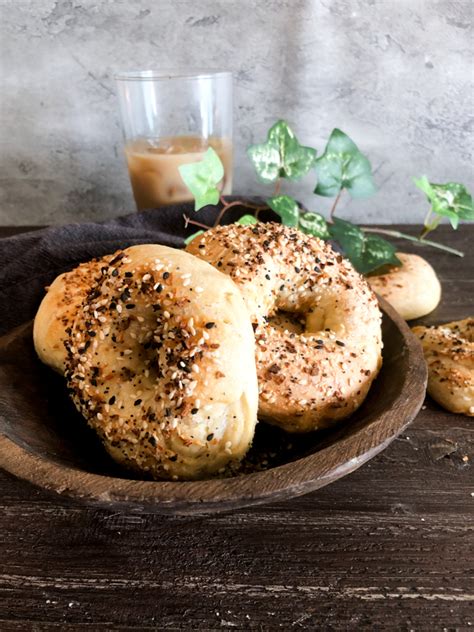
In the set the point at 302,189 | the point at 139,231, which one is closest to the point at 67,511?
the point at 139,231

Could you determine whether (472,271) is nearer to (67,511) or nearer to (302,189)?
(302,189)

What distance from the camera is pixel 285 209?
57.1 inches

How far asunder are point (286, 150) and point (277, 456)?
2.90 feet

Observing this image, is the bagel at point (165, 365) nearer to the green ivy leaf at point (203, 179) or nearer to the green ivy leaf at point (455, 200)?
the green ivy leaf at point (203, 179)

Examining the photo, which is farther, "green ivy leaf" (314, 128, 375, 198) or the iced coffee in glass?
the iced coffee in glass

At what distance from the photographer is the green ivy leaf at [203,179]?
1.35 m

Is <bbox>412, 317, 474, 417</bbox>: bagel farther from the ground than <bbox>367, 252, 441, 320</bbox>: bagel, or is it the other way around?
<bbox>412, 317, 474, 417</bbox>: bagel

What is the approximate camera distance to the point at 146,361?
0.88 metres

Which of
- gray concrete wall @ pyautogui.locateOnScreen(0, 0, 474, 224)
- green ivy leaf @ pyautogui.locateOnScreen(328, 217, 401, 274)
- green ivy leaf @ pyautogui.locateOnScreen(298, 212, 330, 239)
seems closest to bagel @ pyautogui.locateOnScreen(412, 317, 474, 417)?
green ivy leaf @ pyautogui.locateOnScreen(328, 217, 401, 274)

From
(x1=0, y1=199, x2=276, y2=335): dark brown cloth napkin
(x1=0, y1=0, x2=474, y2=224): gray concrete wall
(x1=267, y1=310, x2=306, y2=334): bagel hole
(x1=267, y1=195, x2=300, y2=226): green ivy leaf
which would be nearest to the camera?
(x1=267, y1=310, x2=306, y2=334): bagel hole

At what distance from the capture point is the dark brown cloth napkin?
132cm

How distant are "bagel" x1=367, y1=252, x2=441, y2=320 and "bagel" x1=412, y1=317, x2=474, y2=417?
174 millimetres

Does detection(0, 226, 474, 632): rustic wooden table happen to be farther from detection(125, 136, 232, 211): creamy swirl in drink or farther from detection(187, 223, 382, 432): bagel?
detection(125, 136, 232, 211): creamy swirl in drink

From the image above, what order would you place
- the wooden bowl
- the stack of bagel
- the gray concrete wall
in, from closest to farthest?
1. the wooden bowl
2. the stack of bagel
3. the gray concrete wall
